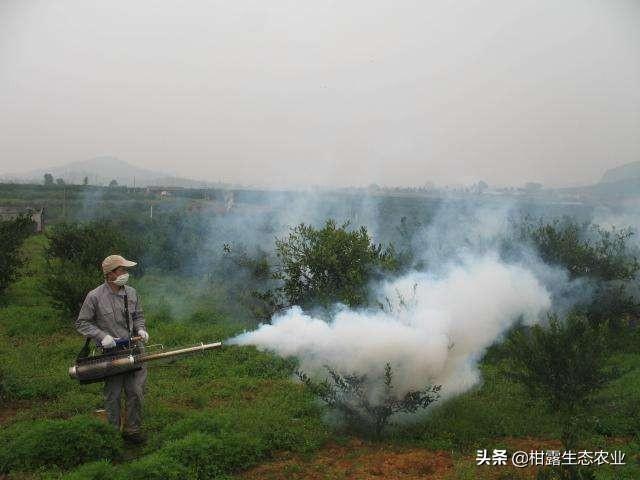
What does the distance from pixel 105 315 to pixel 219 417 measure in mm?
1966

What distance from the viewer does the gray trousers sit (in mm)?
6387

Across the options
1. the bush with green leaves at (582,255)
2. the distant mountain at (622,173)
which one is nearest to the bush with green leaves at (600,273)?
the bush with green leaves at (582,255)

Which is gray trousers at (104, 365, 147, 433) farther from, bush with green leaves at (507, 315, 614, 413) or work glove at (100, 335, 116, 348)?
bush with green leaves at (507, 315, 614, 413)

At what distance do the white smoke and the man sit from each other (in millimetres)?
1344

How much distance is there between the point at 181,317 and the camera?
13484 mm

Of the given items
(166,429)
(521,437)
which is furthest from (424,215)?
(166,429)

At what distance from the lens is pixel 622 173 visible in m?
25.4

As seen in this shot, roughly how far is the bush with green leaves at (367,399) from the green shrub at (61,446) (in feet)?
7.98

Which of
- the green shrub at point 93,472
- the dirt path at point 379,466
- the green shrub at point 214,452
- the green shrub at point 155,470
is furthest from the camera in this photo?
the dirt path at point 379,466

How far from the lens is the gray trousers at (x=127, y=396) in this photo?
6.39 m

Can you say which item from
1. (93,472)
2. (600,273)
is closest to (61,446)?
(93,472)

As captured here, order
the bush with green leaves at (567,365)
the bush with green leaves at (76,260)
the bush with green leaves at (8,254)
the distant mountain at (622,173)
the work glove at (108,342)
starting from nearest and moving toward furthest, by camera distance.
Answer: the work glove at (108,342)
the bush with green leaves at (567,365)
the bush with green leaves at (76,260)
the bush with green leaves at (8,254)
the distant mountain at (622,173)

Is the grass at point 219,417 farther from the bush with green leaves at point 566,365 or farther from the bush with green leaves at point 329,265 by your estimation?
the bush with green leaves at point 329,265

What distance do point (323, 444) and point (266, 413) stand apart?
1.08 m
